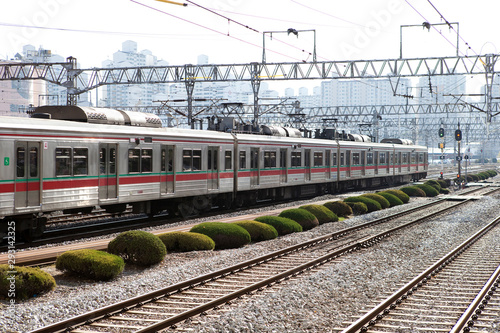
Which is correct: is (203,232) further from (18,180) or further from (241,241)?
(18,180)

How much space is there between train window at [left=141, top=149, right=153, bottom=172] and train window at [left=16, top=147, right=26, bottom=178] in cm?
497

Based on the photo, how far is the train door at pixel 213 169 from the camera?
22.8m

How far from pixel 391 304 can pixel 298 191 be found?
2178 cm

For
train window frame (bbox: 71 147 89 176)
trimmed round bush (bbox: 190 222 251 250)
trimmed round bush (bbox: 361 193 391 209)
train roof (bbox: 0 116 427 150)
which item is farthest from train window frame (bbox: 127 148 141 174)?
trimmed round bush (bbox: 361 193 391 209)

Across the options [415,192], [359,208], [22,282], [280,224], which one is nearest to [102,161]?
[280,224]

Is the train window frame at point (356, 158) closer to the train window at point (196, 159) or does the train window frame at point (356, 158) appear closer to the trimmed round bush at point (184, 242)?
the train window at point (196, 159)

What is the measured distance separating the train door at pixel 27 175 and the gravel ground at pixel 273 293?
292 cm

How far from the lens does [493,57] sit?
113 ft

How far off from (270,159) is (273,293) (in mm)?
17226

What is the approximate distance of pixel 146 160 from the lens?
1912cm

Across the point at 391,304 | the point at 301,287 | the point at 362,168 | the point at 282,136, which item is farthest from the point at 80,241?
the point at 362,168

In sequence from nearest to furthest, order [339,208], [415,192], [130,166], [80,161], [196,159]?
[80,161] < [130,166] < [196,159] < [339,208] < [415,192]

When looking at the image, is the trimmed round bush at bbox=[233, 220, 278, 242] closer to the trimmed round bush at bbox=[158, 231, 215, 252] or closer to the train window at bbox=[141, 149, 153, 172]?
the trimmed round bush at bbox=[158, 231, 215, 252]

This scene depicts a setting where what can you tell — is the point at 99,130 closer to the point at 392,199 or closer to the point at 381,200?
the point at 381,200
